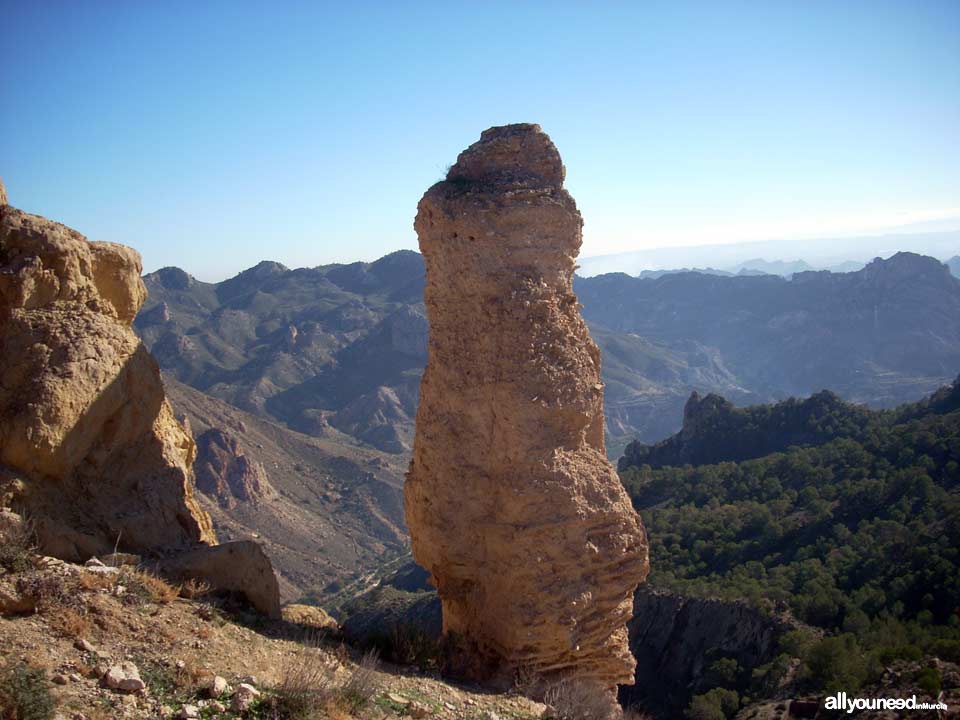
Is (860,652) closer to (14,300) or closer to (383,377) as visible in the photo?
(14,300)

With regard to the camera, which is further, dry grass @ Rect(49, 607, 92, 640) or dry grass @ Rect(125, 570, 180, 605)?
dry grass @ Rect(125, 570, 180, 605)

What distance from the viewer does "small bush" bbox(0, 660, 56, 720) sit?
5.27 m

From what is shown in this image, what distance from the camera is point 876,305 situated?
132 m

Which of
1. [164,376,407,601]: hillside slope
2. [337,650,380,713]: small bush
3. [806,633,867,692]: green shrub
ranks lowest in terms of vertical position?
[164,376,407,601]: hillside slope

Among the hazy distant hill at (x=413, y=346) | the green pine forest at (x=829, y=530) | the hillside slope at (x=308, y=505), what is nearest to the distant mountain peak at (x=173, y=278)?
the hazy distant hill at (x=413, y=346)

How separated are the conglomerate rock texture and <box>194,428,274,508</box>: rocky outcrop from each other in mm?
46425

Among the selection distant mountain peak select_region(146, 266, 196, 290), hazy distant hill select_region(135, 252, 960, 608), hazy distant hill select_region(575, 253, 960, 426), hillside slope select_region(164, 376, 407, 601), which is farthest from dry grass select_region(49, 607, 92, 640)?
distant mountain peak select_region(146, 266, 196, 290)

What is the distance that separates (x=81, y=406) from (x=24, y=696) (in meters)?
4.68

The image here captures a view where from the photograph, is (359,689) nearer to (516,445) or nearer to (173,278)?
(516,445)

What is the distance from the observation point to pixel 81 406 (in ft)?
30.5

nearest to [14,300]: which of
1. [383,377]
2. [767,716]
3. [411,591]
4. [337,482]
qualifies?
[767,716]

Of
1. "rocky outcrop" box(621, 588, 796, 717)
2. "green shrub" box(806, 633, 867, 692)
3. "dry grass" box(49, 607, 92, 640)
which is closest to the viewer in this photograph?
"dry grass" box(49, 607, 92, 640)

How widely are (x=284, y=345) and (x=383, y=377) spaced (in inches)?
719

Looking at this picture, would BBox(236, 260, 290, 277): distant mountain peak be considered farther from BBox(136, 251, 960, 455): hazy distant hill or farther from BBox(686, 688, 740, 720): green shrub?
BBox(686, 688, 740, 720): green shrub
